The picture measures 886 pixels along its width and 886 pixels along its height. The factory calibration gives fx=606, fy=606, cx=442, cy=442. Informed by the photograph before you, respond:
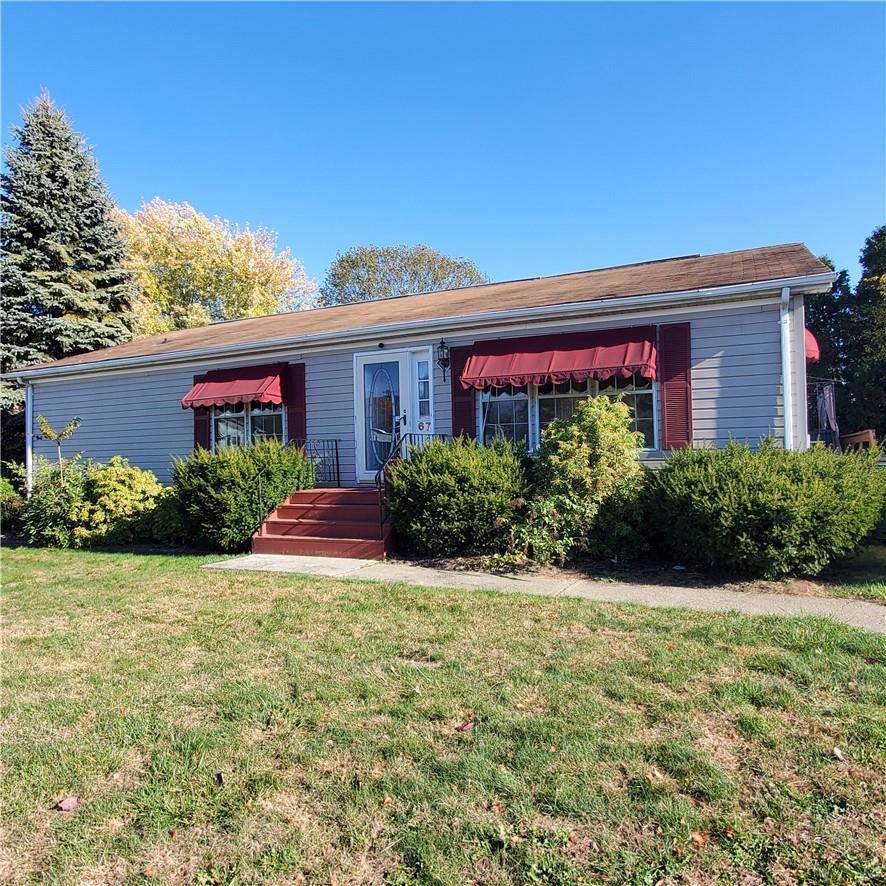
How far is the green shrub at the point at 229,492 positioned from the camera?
8.14m

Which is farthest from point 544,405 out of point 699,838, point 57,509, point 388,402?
point 57,509

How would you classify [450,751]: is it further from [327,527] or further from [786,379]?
[786,379]

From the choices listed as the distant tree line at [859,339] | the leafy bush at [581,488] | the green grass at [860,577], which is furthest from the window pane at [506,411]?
the distant tree line at [859,339]

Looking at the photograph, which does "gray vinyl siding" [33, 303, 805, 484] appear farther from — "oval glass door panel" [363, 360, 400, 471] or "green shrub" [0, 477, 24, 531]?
"green shrub" [0, 477, 24, 531]

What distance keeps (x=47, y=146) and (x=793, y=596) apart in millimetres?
21805

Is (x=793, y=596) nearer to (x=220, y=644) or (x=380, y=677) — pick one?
(x=380, y=677)

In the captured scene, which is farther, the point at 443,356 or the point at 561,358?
the point at 443,356

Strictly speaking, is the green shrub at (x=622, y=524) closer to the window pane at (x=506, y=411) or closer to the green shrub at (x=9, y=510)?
the window pane at (x=506, y=411)

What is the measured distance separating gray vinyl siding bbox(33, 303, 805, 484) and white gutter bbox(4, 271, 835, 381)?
0.76 ft

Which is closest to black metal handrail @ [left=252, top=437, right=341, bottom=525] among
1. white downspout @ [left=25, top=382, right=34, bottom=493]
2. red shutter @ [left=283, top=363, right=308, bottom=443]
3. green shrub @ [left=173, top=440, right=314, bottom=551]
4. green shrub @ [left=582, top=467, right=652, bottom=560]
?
red shutter @ [left=283, top=363, right=308, bottom=443]

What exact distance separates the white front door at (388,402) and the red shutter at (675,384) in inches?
134

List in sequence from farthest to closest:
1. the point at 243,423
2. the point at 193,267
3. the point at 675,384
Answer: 1. the point at 193,267
2. the point at 243,423
3. the point at 675,384

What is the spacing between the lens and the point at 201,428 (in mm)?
11125

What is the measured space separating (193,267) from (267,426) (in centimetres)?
1970
